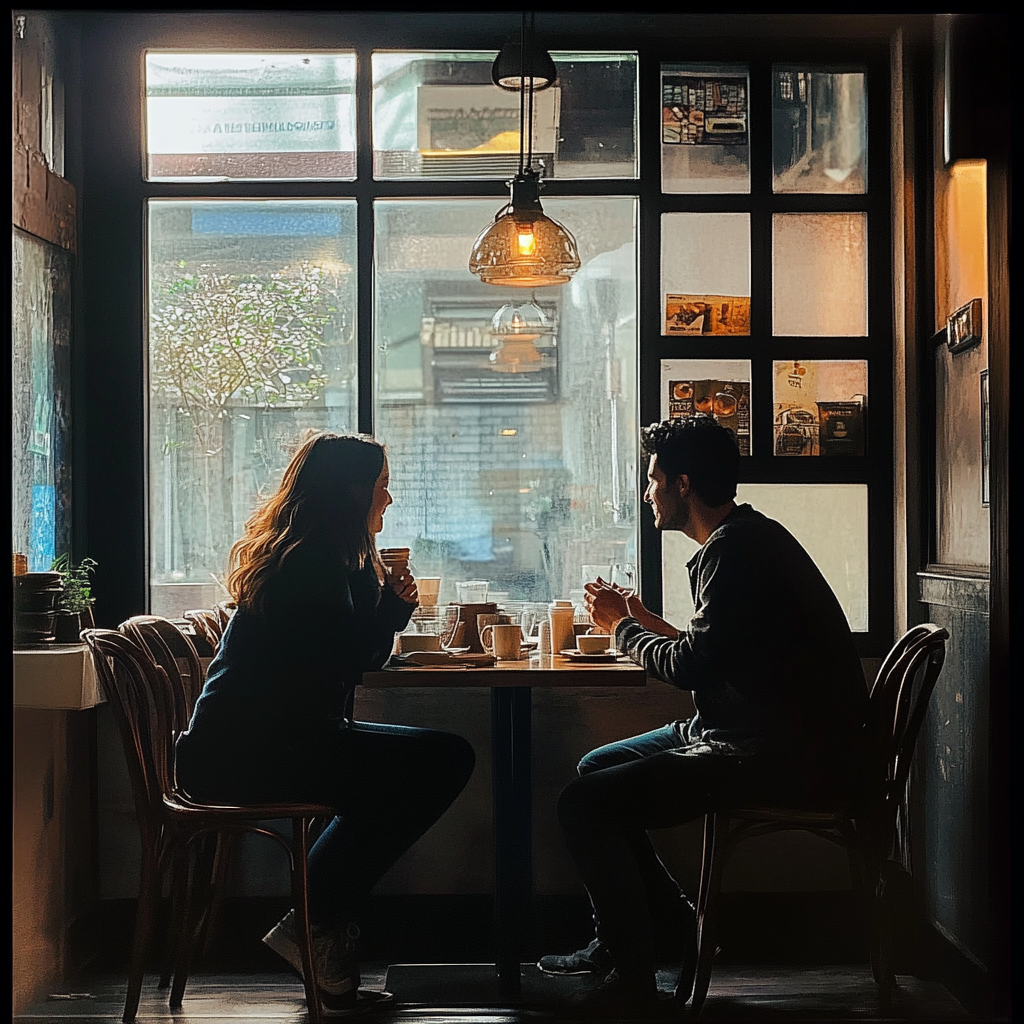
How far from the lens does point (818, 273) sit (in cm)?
396

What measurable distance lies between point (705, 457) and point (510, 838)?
3.50 feet

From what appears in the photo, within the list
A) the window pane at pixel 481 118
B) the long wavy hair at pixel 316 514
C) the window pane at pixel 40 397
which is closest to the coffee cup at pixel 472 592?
the long wavy hair at pixel 316 514

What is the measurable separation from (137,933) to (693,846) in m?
1.68

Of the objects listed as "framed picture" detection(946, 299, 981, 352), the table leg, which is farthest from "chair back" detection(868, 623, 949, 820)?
the table leg

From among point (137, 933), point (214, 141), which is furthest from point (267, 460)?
point (137, 933)

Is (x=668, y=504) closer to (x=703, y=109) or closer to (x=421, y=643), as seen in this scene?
(x=421, y=643)

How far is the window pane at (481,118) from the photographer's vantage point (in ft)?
13.0

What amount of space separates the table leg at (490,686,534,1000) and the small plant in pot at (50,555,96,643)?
1.24m

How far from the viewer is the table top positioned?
117 inches

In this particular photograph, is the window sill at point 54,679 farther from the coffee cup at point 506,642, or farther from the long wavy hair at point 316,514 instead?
the coffee cup at point 506,642

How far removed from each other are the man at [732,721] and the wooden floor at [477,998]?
196 mm

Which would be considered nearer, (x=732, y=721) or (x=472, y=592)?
(x=732, y=721)

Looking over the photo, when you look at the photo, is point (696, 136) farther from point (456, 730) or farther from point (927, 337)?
point (456, 730)

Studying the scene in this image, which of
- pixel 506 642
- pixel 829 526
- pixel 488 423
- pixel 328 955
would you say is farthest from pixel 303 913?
pixel 829 526
